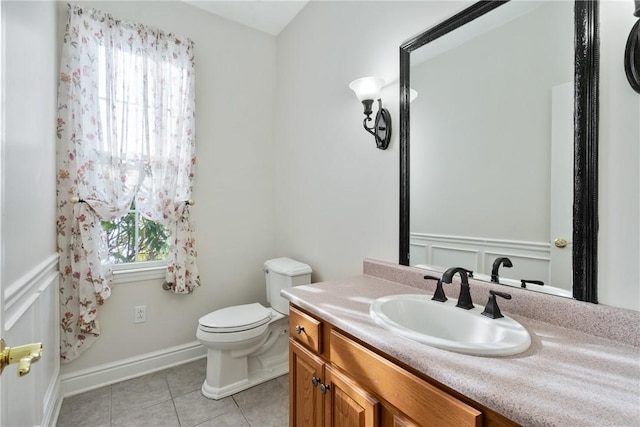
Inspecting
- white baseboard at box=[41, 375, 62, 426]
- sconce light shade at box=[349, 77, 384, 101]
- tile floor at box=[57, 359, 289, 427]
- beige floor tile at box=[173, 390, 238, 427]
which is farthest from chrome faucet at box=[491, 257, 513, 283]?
white baseboard at box=[41, 375, 62, 426]

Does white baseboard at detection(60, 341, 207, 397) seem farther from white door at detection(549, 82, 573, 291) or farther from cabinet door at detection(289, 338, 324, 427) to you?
white door at detection(549, 82, 573, 291)

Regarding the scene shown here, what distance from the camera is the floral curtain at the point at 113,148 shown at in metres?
1.89

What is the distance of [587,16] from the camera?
0.94m

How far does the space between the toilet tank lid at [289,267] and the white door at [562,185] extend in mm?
1484

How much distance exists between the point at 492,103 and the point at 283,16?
203cm

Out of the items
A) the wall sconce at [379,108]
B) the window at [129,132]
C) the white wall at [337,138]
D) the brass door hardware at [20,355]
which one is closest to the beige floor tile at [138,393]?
the window at [129,132]

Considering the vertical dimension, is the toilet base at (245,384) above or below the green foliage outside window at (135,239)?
below

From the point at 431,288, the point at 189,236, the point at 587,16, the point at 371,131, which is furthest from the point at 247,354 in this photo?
the point at 587,16

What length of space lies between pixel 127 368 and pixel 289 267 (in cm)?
Answer: 136

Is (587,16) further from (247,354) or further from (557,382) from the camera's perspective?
(247,354)

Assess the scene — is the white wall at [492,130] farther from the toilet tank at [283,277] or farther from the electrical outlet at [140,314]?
the electrical outlet at [140,314]

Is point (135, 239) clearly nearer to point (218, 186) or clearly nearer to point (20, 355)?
point (218, 186)

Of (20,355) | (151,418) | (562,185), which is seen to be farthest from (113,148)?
(562,185)

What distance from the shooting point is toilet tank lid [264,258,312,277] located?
2137 millimetres
